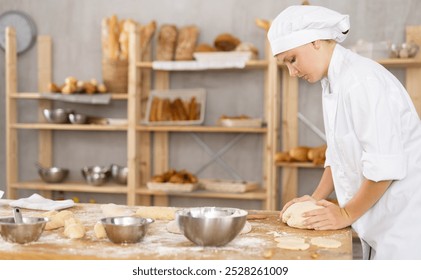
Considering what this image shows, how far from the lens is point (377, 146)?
1.84 meters

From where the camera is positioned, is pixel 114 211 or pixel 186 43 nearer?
pixel 114 211

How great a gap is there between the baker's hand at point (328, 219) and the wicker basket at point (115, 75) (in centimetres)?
282

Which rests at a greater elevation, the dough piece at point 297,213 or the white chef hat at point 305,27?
the white chef hat at point 305,27

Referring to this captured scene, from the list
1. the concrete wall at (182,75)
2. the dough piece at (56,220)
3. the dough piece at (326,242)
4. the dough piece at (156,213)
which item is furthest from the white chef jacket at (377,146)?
the concrete wall at (182,75)

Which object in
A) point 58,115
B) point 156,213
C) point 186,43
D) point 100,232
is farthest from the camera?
point 58,115

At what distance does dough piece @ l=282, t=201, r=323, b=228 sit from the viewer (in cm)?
197

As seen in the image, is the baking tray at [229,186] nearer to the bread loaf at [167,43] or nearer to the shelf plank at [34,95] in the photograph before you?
the shelf plank at [34,95]

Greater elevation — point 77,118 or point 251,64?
point 251,64

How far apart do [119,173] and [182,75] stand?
93 centimetres

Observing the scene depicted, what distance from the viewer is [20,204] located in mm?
2387

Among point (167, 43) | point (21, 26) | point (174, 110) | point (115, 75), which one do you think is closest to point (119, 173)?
point (174, 110)

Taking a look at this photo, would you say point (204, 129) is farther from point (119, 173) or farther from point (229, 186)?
point (119, 173)

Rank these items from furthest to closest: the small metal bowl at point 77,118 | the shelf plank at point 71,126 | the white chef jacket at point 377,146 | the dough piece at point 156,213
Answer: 1. the small metal bowl at point 77,118
2. the shelf plank at point 71,126
3. the dough piece at point 156,213
4. the white chef jacket at point 377,146

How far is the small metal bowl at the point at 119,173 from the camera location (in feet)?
14.8
